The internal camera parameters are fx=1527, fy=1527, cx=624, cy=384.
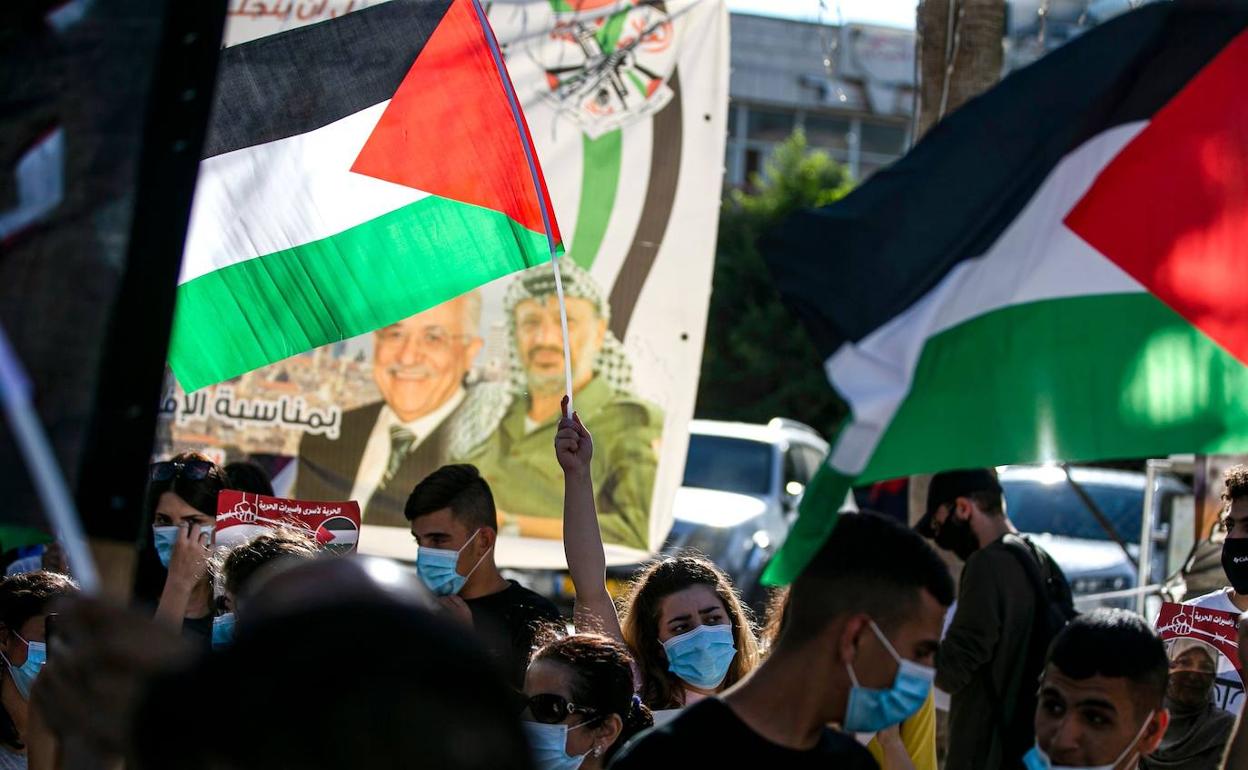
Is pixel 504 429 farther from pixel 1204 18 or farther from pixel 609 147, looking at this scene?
pixel 1204 18

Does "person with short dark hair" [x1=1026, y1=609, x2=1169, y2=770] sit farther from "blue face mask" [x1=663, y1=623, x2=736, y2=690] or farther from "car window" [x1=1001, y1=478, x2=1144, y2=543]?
"car window" [x1=1001, y1=478, x2=1144, y2=543]

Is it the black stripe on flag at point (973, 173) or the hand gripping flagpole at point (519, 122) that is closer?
the black stripe on flag at point (973, 173)

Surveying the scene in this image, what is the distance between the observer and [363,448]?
830 centimetres

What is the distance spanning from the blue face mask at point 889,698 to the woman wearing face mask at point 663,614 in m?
1.64

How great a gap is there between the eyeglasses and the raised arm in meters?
0.81

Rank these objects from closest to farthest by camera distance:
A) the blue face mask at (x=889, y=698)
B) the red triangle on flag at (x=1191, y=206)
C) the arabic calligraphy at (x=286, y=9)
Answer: the blue face mask at (x=889, y=698), the red triangle on flag at (x=1191, y=206), the arabic calligraphy at (x=286, y=9)

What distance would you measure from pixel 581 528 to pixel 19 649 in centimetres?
171

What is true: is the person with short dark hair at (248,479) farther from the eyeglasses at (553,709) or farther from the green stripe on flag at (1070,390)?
the green stripe on flag at (1070,390)

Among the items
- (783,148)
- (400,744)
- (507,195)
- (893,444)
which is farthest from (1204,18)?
(783,148)

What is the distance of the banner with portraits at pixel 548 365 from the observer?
8.23 meters

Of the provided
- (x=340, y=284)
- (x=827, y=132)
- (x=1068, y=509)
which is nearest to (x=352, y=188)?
(x=340, y=284)

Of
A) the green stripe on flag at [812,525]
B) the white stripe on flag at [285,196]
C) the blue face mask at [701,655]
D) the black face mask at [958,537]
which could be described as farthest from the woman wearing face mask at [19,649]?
the black face mask at [958,537]

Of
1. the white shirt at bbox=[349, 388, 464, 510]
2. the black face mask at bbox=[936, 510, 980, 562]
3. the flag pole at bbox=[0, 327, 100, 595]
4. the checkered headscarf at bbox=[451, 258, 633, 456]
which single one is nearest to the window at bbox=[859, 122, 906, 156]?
the checkered headscarf at bbox=[451, 258, 633, 456]

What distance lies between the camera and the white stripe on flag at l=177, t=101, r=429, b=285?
4.77m
